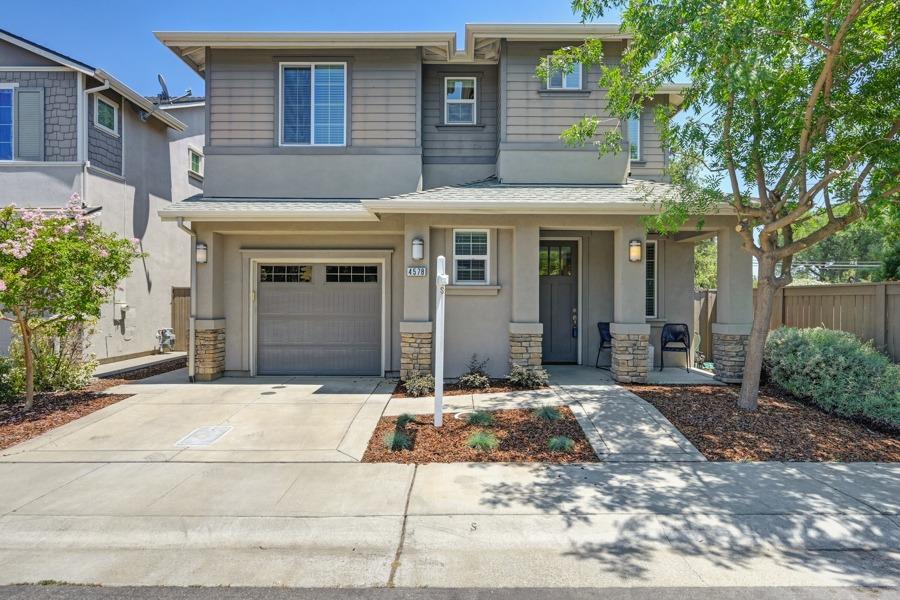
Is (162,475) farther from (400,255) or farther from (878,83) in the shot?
(878,83)

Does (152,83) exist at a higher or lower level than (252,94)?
higher

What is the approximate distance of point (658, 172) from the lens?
1109cm

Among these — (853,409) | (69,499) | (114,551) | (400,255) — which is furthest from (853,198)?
(69,499)

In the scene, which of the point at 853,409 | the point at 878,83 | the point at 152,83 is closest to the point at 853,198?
the point at 878,83

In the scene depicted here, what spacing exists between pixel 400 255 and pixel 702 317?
273 inches

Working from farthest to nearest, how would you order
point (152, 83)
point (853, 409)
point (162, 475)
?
point (152, 83) → point (853, 409) → point (162, 475)

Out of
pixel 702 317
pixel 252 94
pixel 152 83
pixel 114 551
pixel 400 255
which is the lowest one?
pixel 114 551

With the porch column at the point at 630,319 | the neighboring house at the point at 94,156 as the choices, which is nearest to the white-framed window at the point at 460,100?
the porch column at the point at 630,319

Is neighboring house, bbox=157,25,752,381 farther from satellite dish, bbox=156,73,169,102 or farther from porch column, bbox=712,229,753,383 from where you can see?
satellite dish, bbox=156,73,169,102

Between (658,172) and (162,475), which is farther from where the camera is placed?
(658,172)

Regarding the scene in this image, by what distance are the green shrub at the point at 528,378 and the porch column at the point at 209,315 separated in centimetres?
545

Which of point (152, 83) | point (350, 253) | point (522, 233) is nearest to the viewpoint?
point (522, 233)

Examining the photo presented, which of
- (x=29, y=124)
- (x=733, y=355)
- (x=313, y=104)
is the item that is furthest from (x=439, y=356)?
(x=29, y=124)

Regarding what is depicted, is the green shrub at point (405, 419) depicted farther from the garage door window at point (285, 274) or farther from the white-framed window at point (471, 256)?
the garage door window at point (285, 274)
